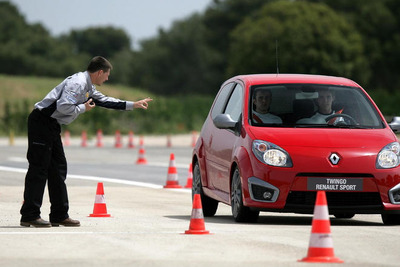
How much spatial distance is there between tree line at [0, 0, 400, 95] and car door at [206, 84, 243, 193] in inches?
2472

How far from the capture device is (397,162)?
12.3 m

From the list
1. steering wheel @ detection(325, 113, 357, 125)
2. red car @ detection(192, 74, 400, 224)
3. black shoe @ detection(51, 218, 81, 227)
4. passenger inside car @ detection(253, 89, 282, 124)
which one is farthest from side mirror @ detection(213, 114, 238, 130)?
black shoe @ detection(51, 218, 81, 227)

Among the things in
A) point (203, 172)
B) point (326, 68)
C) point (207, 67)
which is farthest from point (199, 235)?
point (207, 67)

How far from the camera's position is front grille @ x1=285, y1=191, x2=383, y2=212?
476 inches

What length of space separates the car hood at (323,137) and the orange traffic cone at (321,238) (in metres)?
3.27

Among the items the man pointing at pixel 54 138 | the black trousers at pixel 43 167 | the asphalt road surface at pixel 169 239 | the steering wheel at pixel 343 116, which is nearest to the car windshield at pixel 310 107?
the steering wheel at pixel 343 116

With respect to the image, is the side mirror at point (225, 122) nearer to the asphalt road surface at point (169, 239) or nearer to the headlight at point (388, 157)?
the asphalt road surface at point (169, 239)

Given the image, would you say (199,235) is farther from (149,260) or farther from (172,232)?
(149,260)

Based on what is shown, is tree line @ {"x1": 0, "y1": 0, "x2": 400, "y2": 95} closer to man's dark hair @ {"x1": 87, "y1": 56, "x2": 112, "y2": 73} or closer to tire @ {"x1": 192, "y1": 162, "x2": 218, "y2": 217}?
tire @ {"x1": 192, "y1": 162, "x2": 218, "y2": 217}

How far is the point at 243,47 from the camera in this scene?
9456cm

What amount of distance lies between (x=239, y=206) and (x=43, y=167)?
2.18 meters

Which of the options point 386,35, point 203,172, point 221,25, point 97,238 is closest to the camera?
point 97,238

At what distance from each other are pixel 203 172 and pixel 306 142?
2148 mm

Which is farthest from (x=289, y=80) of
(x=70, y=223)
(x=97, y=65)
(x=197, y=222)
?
(x=70, y=223)
